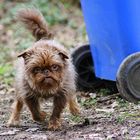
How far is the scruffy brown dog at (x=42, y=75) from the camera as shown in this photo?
18.6 ft

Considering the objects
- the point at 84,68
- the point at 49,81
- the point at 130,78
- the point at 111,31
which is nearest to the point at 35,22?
the point at 111,31

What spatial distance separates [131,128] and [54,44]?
1131 mm

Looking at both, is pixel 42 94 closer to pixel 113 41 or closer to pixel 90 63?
pixel 113 41

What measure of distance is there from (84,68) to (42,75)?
8.74 ft

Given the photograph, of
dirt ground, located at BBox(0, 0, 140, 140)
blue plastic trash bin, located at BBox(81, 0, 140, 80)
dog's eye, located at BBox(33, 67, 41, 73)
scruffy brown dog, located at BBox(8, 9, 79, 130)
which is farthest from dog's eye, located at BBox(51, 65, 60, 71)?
blue plastic trash bin, located at BBox(81, 0, 140, 80)

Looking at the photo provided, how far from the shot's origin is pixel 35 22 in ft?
22.4

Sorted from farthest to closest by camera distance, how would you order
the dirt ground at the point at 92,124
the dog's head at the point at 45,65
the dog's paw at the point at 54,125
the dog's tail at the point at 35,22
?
the dog's tail at the point at 35,22 < the dog's paw at the point at 54,125 < the dog's head at the point at 45,65 < the dirt ground at the point at 92,124

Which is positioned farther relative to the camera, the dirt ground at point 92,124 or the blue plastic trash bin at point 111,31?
the blue plastic trash bin at point 111,31

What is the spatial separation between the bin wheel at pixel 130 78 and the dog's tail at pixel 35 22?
86 cm

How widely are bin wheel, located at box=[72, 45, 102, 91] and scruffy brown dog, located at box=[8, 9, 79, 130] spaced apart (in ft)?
4.23

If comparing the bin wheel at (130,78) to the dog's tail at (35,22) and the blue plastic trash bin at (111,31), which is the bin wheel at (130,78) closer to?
the blue plastic trash bin at (111,31)

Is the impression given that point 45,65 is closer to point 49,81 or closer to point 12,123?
point 49,81

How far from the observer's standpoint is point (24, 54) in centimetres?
583

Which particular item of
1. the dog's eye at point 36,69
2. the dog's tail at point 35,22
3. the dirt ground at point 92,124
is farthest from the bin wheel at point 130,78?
the dog's eye at point 36,69
